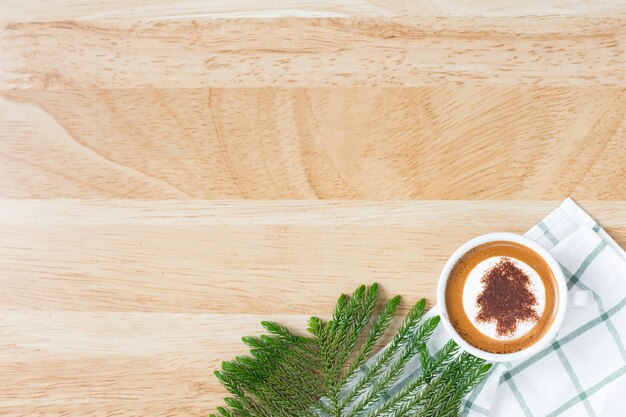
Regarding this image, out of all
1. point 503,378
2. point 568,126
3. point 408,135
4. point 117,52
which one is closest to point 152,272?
point 117,52

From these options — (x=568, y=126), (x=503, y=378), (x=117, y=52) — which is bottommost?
(x=503, y=378)

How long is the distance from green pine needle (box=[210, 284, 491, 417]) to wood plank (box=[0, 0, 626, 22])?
1.40 feet

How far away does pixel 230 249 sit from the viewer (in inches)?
40.7

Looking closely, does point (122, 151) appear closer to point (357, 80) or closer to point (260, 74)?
point (260, 74)

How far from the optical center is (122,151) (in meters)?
1.04

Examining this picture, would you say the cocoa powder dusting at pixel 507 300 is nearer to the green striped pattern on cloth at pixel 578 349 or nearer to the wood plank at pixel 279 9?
the green striped pattern on cloth at pixel 578 349

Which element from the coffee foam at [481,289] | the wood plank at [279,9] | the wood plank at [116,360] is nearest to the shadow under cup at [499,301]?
the coffee foam at [481,289]

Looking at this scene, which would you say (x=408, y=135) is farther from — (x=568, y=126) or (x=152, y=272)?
(x=152, y=272)

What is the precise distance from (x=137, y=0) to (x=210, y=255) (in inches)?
16.4

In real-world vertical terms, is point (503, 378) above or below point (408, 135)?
below

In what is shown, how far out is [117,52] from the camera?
104 centimetres

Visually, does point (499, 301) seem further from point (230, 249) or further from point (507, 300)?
point (230, 249)

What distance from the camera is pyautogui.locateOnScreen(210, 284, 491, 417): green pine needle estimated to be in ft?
3.13

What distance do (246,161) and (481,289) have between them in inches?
15.9
